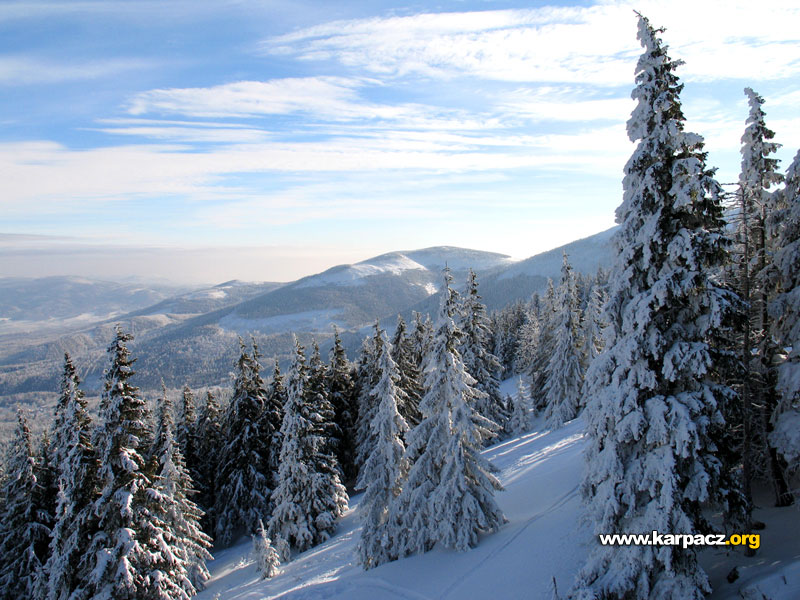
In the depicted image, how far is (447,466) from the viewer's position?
18.4 metres

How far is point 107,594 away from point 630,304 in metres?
19.5

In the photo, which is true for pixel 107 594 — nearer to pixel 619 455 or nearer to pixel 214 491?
pixel 619 455

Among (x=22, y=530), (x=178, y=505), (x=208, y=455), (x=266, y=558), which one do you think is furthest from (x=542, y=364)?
(x=22, y=530)

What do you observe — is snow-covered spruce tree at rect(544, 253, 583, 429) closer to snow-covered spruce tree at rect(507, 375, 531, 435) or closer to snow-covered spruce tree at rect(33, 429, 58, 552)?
snow-covered spruce tree at rect(507, 375, 531, 435)

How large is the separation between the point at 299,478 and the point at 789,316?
84.7ft

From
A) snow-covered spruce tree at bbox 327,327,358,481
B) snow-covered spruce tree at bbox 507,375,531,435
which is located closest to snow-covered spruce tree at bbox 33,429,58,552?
snow-covered spruce tree at bbox 327,327,358,481

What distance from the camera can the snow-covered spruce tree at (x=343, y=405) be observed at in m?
39.0

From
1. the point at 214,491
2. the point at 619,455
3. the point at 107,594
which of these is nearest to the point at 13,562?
the point at 214,491

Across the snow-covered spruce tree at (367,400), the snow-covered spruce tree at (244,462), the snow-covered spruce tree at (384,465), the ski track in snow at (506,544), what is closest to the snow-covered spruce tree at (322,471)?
the snow-covered spruce tree at (367,400)

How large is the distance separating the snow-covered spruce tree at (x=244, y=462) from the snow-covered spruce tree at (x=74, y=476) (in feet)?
51.8

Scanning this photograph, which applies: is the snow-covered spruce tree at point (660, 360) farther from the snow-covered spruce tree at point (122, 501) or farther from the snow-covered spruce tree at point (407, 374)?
the snow-covered spruce tree at point (407, 374)

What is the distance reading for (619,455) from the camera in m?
11.2

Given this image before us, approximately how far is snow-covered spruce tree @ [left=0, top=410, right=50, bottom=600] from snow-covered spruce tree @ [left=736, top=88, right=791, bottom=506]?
3438cm

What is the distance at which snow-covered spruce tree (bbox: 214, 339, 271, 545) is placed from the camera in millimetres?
34000
